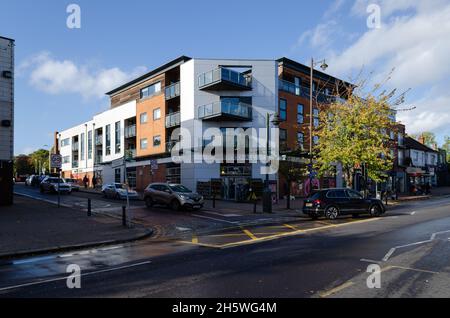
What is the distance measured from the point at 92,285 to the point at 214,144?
25227mm

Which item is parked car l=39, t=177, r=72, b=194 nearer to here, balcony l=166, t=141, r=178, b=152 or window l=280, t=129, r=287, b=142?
balcony l=166, t=141, r=178, b=152

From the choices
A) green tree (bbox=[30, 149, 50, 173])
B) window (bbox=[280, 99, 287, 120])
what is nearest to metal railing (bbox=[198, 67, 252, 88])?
window (bbox=[280, 99, 287, 120])

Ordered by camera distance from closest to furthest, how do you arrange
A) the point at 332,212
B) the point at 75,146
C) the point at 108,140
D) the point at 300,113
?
the point at 332,212
the point at 300,113
the point at 108,140
the point at 75,146

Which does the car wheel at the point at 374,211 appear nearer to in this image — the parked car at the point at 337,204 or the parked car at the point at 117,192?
the parked car at the point at 337,204

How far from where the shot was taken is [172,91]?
34812 millimetres

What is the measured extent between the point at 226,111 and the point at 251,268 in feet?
76.5

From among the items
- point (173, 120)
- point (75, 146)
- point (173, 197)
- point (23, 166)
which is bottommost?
point (173, 197)

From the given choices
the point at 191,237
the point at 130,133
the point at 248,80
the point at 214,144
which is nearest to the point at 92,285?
the point at 191,237

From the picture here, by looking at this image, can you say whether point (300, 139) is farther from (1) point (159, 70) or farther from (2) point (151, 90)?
(2) point (151, 90)

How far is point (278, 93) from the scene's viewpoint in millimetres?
33594

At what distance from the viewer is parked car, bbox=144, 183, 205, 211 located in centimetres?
2016

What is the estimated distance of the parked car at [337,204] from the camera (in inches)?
693

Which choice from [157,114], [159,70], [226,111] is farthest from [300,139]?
[159,70]

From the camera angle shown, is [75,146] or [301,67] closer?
[301,67]
